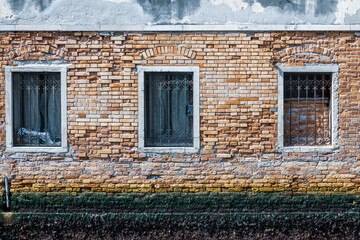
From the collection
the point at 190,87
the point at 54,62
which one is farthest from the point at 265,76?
the point at 54,62

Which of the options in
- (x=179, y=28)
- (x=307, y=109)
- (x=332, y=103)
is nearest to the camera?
(x=179, y=28)

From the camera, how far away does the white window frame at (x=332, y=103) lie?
6.10 m

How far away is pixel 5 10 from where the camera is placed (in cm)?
609

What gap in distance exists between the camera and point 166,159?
20.2ft

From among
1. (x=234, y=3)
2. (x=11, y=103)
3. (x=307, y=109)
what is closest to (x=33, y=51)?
(x=11, y=103)

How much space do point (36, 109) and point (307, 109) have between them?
432 cm

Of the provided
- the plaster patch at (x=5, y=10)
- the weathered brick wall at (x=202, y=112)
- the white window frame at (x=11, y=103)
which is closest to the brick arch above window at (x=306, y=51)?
the weathered brick wall at (x=202, y=112)

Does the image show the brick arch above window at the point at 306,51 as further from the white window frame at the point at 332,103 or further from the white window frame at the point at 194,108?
the white window frame at the point at 194,108

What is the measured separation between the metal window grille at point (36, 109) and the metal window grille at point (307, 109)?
144 inches


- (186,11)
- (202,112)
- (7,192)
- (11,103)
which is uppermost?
(186,11)

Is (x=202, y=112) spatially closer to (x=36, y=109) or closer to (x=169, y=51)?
(x=169, y=51)

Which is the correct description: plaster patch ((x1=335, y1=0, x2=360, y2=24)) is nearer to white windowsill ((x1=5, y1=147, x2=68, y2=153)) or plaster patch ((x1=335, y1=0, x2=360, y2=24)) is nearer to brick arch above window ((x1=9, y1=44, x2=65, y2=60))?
brick arch above window ((x1=9, y1=44, x2=65, y2=60))

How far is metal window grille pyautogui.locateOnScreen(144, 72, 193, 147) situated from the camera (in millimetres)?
6254

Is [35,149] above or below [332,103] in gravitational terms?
below
